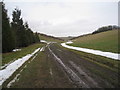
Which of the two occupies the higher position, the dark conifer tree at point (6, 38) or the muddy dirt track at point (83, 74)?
the dark conifer tree at point (6, 38)

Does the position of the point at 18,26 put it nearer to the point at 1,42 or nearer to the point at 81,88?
the point at 1,42

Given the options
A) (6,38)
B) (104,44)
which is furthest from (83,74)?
(104,44)

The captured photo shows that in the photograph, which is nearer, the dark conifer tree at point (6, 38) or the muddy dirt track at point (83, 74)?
the muddy dirt track at point (83, 74)

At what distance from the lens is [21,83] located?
598cm

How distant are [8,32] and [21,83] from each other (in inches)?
787

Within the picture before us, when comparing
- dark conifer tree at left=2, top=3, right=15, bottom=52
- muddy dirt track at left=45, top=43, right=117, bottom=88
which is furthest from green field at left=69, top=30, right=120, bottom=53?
dark conifer tree at left=2, top=3, right=15, bottom=52

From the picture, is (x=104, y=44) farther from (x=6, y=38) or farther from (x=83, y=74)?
(x=83, y=74)

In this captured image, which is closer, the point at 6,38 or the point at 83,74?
the point at 83,74

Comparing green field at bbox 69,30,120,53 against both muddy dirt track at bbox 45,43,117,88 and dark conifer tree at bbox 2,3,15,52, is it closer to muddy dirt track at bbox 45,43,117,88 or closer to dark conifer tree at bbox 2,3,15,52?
muddy dirt track at bbox 45,43,117,88

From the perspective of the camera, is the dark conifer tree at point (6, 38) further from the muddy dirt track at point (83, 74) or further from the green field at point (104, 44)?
the green field at point (104, 44)

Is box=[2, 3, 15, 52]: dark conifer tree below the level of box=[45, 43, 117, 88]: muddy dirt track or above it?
above

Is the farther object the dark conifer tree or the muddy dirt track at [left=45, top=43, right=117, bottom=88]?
the dark conifer tree

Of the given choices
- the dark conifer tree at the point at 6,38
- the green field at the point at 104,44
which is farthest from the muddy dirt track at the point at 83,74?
the dark conifer tree at the point at 6,38

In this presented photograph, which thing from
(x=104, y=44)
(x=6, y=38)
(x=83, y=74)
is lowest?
(x=83, y=74)
